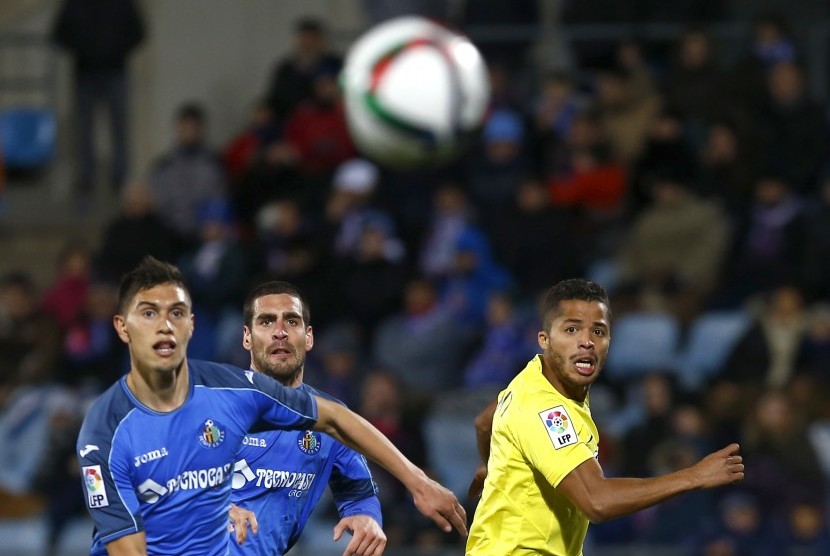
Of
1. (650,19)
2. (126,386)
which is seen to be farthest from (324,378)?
(126,386)

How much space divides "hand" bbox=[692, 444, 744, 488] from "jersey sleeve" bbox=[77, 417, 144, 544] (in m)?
1.78

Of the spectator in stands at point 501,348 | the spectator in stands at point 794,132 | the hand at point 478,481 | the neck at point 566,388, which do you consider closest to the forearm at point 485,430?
the hand at point 478,481

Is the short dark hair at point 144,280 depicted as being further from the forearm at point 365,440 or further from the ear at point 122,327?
the forearm at point 365,440

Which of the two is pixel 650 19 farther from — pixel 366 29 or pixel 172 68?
pixel 172 68

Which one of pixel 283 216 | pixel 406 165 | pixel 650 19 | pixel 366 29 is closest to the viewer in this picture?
pixel 406 165

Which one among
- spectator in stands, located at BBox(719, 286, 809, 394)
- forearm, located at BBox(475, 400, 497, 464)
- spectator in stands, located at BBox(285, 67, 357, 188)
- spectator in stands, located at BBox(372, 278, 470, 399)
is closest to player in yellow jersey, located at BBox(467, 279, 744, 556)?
forearm, located at BBox(475, 400, 497, 464)

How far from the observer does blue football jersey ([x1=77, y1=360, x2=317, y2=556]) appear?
5.23 metres

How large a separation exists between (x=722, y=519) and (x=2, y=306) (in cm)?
592

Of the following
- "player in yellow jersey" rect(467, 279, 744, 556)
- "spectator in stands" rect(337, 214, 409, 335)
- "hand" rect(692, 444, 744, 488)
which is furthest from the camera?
"spectator in stands" rect(337, 214, 409, 335)

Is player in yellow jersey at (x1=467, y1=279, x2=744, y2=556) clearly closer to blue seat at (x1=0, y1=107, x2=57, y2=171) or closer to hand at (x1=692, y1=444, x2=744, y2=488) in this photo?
hand at (x1=692, y1=444, x2=744, y2=488)

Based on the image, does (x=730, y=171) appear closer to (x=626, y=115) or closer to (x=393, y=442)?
(x=626, y=115)

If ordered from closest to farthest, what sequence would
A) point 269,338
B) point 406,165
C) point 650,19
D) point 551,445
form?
point 551,445 < point 269,338 < point 406,165 < point 650,19

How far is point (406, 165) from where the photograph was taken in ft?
31.3

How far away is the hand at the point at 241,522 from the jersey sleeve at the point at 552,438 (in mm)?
1087
